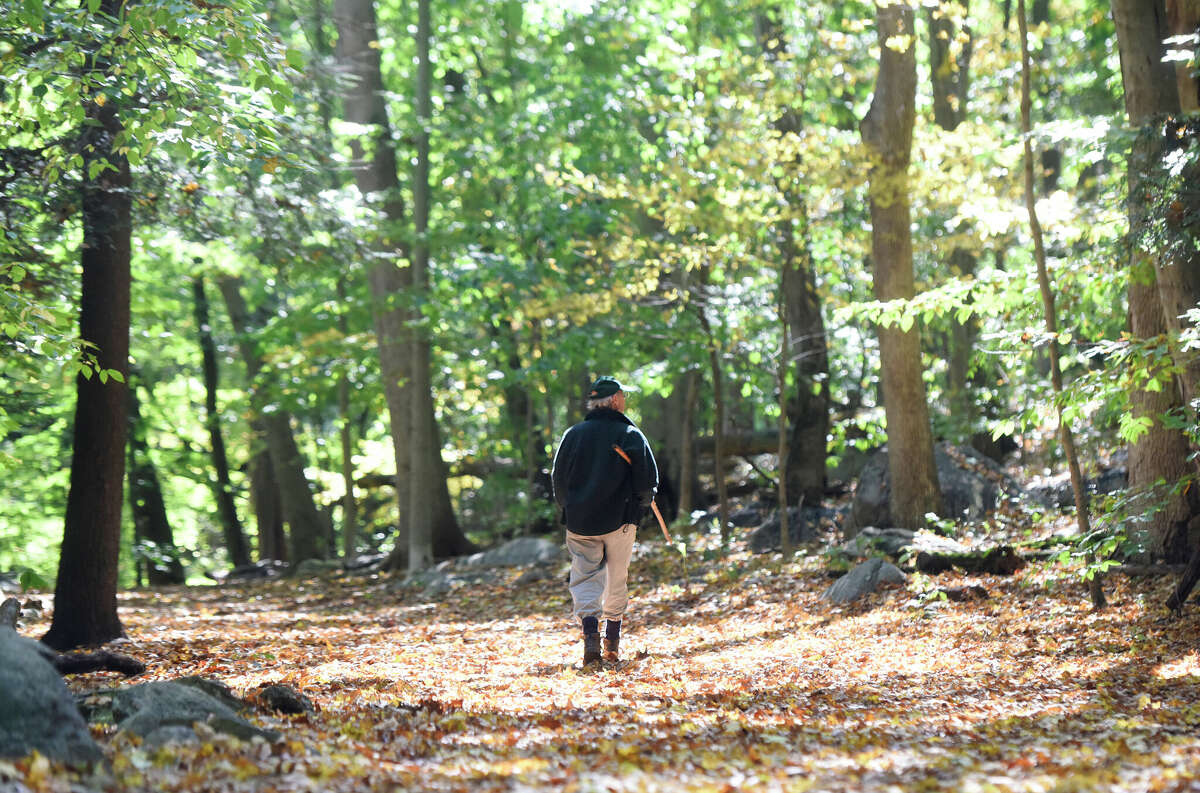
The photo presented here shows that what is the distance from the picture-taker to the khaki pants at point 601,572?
24.3 feet

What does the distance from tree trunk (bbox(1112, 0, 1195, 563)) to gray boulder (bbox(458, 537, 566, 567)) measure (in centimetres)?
829

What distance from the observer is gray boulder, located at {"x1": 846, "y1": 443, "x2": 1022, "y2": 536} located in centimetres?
1241

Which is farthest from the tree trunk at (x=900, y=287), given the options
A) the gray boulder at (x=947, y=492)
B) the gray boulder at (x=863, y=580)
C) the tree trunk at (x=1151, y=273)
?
the tree trunk at (x=1151, y=273)

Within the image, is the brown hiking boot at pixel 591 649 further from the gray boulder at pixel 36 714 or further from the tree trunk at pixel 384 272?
the tree trunk at pixel 384 272

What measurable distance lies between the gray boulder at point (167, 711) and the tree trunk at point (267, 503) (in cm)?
1789

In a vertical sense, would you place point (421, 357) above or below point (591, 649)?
above

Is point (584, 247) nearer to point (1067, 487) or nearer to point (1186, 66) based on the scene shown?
point (1067, 487)

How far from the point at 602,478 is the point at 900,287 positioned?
571 centimetres

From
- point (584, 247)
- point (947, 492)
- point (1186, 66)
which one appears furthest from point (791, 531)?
point (1186, 66)

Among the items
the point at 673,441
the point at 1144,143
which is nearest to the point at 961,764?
the point at 1144,143

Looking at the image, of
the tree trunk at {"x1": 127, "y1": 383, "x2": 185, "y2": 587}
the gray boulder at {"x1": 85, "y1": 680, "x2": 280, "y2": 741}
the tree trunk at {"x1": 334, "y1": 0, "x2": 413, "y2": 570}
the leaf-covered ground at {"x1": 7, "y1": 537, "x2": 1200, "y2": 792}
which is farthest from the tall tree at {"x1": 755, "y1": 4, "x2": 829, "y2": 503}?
the tree trunk at {"x1": 127, "y1": 383, "x2": 185, "y2": 587}

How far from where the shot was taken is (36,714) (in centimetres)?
382

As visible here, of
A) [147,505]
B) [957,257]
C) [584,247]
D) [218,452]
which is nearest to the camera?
[584,247]

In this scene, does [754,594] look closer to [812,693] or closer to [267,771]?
[812,693]
